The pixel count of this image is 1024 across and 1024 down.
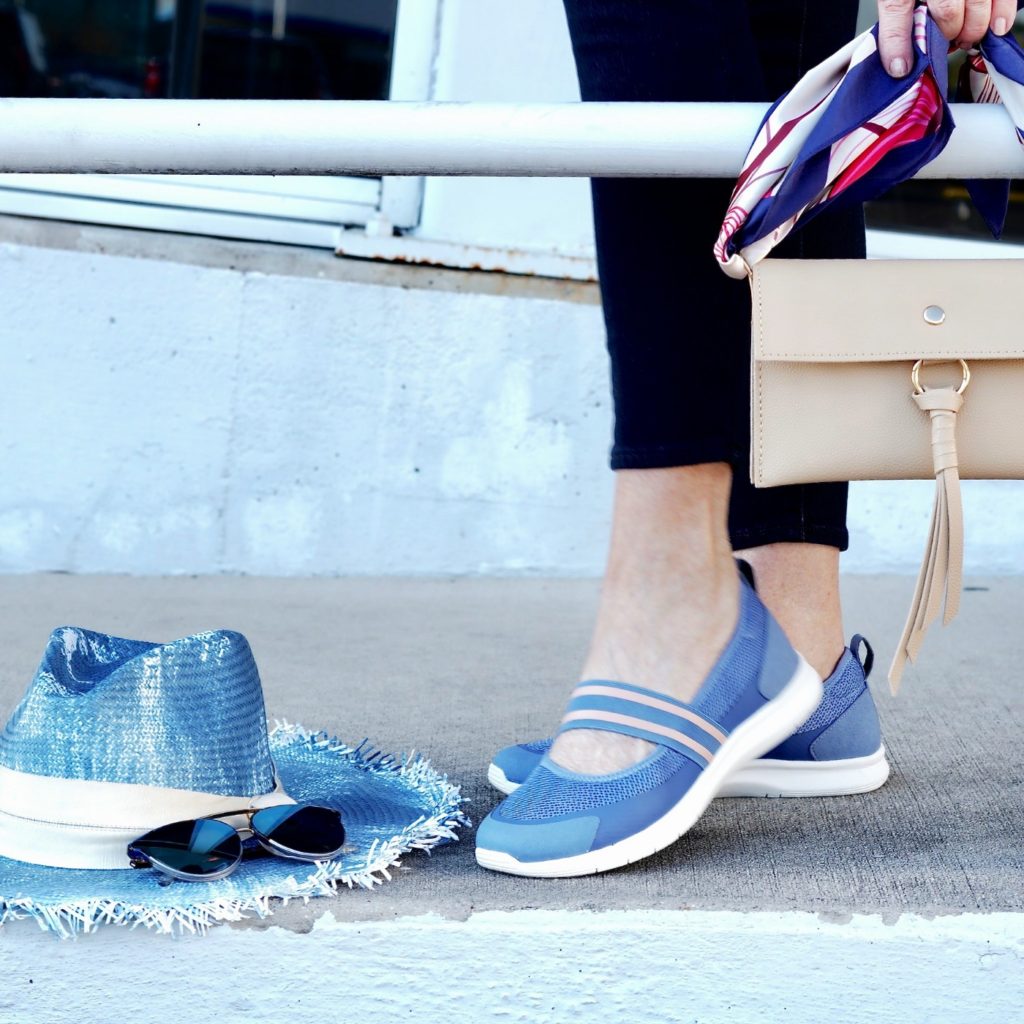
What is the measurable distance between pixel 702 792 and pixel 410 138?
500 millimetres

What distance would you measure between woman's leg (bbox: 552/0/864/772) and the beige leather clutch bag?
0.11 meters

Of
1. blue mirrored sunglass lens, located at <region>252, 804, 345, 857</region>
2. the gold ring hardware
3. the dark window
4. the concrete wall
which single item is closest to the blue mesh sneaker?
blue mirrored sunglass lens, located at <region>252, 804, 345, 857</region>

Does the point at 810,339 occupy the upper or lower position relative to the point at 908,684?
upper

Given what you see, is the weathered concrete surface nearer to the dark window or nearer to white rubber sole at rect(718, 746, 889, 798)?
white rubber sole at rect(718, 746, 889, 798)

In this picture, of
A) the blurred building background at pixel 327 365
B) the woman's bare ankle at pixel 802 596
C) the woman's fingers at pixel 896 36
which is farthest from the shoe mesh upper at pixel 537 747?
the blurred building background at pixel 327 365

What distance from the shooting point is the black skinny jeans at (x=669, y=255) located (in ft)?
3.02

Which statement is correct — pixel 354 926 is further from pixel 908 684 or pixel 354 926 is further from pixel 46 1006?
pixel 908 684

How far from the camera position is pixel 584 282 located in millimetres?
2193

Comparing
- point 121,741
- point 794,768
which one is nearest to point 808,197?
point 794,768

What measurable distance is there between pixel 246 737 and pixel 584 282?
1.45 metres

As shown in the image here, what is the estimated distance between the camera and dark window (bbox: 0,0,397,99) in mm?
2555

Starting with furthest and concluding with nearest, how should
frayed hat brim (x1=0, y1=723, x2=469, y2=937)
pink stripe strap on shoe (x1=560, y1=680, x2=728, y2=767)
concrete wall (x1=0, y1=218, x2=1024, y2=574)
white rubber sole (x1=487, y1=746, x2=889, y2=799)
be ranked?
concrete wall (x1=0, y1=218, x2=1024, y2=574) < white rubber sole (x1=487, y1=746, x2=889, y2=799) < pink stripe strap on shoe (x1=560, y1=680, x2=728, y2=767) < frayed hat brim (x1=0, y1=723, x2=469, y2=937)

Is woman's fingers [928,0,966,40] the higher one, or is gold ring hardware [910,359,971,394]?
woman's fingers [928,0,966,40]

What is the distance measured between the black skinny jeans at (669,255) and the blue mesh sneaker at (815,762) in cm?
25
